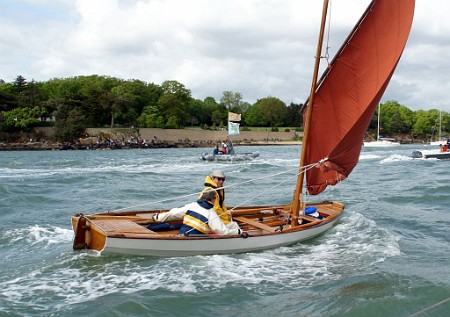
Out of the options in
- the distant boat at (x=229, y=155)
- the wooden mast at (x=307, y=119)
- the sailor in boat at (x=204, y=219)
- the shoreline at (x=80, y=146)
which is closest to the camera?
the sailor in boat at (x=204, y=219)

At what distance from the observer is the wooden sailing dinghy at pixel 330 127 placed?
10203 millimetres

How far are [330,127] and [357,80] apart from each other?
4.15 ft

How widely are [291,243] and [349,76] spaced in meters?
4.15

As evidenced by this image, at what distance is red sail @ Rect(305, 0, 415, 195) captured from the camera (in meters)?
11.2

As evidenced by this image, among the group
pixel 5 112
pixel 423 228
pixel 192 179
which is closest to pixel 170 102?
pixel 5 112

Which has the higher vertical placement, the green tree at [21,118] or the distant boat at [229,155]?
the green tree at [21,118]

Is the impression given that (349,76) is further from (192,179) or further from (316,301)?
(192,179)

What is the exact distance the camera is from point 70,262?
32.5 ft

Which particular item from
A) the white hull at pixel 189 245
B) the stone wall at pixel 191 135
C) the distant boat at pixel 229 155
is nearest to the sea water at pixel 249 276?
the white hull at pixel 189 245

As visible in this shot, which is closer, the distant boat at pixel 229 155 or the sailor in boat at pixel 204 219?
the sailor in boat at pixel 204 219

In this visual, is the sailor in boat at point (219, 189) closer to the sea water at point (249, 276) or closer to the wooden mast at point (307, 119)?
the sea water at point (249, 276)

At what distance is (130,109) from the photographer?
11012cm

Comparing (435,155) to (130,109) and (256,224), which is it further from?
(130,109)

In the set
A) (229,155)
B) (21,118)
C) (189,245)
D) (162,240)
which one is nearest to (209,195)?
(189,245)
